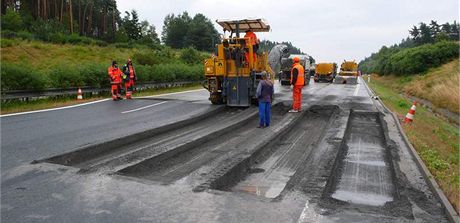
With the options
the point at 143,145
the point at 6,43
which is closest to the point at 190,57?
the point at 6,43

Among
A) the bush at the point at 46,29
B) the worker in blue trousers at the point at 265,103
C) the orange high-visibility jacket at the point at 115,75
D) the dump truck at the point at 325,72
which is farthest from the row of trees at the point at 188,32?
the worker in blue trousers at the point at 265,103

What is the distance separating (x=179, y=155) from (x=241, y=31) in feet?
29.1

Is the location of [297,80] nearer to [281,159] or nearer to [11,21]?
[281,159]

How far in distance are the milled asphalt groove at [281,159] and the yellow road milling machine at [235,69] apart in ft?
9.98

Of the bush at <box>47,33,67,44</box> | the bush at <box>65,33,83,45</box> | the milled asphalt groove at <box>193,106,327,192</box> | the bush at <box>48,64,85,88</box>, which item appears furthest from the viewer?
the bush at <box>65,33,83,45</box>

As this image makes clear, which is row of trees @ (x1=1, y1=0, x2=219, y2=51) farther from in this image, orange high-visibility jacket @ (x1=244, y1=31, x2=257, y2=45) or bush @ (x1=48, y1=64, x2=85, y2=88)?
orange high-visibility jacket @ (x1=244, y1=31, x2=257, y2=45)

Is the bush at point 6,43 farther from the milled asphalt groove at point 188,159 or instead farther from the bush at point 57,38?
the milled asphalt groove at point 188,159

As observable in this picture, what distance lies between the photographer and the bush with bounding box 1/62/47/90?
14.9 m

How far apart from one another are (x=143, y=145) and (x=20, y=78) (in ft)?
31.1

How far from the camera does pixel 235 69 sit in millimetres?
14656

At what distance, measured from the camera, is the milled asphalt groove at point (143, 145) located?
23.0ft

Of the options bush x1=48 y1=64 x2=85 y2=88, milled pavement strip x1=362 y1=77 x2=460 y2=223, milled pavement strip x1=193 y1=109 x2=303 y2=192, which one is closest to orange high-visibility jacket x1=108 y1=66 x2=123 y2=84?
bush x1=48 y1=64 x2=85 y2=88

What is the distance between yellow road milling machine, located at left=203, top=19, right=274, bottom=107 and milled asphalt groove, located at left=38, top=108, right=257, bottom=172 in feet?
7.83

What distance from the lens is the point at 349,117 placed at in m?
13.2
